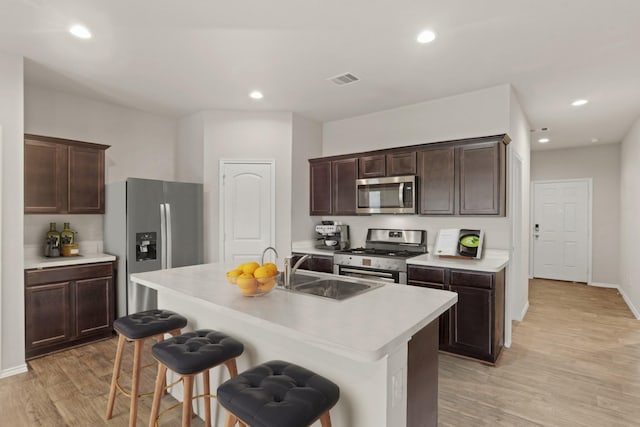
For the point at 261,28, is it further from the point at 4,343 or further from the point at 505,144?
the point at 4,343

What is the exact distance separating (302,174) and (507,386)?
3.41 m

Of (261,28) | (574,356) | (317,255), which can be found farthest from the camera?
(317,255)

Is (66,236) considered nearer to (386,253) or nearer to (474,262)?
(386,253)

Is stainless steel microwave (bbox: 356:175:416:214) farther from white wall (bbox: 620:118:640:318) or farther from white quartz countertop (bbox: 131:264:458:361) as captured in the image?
white wall (bbox: 620:118:640:318)

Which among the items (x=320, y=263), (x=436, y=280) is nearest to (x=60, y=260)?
(x=320, y=263)

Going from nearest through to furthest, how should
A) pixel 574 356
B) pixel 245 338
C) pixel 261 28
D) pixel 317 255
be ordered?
pixel 245 338 < pixel 261 28 < pixel 574 356 < pixel 317 255

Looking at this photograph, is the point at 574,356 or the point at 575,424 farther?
the point at 574,356

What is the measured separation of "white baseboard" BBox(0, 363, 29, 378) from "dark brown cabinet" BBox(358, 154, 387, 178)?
3956 mm

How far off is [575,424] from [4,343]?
14.7ft

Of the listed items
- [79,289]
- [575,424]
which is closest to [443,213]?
[575,424]

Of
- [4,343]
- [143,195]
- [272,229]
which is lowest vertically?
[4,343]

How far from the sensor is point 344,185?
462 cm

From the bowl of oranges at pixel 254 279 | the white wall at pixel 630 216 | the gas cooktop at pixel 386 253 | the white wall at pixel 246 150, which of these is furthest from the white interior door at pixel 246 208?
the white wall at pixel 630 216

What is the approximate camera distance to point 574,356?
3.33 meters
